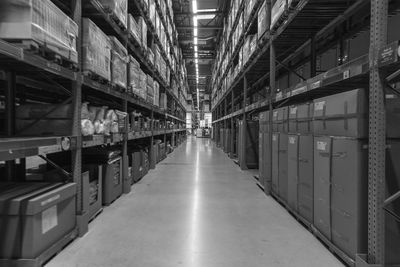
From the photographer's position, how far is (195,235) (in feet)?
7.96

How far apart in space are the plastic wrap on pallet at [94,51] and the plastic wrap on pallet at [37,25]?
1.13 ft

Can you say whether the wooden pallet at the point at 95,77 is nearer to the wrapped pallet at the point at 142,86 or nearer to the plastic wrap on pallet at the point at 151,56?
the wrapped pallet at the point at 142,86

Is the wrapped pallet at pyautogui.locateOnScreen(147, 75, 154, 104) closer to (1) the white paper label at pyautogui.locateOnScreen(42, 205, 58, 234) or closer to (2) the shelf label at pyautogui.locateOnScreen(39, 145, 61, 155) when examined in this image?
(2) the shelf label at pyautogui.locateOnScreen(39, 145, 61, 155)

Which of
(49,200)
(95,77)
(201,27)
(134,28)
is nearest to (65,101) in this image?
(95,77)

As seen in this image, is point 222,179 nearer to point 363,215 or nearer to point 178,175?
point 178,175

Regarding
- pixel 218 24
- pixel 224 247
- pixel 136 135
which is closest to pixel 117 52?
pixel 136 135

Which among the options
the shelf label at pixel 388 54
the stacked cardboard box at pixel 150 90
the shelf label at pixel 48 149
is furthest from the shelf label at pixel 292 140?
the stacked cardboard box at pixel 150 90

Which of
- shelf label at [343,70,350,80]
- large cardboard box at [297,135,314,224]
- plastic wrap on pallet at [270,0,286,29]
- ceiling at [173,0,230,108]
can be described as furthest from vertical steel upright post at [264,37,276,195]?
ceiling at [173,0,230,108]

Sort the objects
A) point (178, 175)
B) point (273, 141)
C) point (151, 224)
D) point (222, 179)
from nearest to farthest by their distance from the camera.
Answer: point (151, 224)
point (273, 141)
point (222, 179)
point (178, 175)

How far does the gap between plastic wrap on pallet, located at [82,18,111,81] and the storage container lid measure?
1.11 metres

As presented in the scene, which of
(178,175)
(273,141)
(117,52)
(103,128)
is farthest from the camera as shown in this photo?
(178,175)

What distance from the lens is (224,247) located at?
2180 millimetres

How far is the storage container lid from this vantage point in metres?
1.72

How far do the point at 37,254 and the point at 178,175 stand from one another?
151 inches
